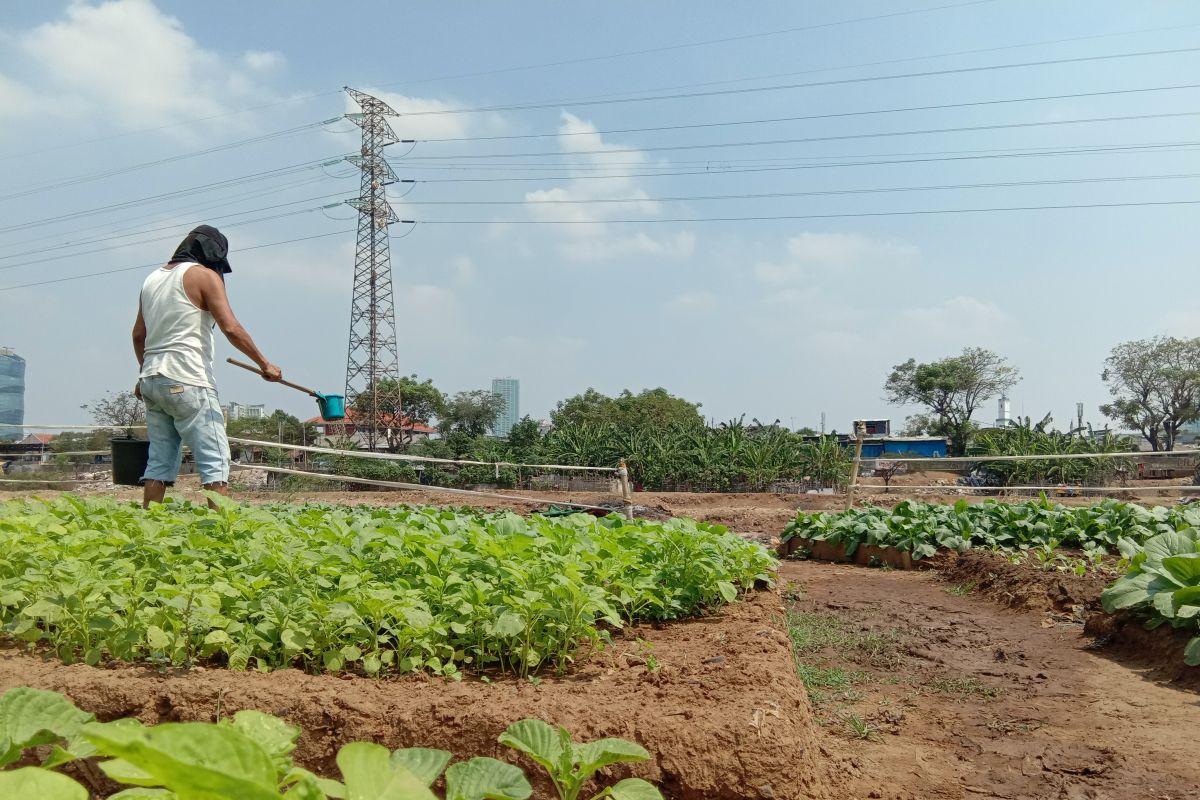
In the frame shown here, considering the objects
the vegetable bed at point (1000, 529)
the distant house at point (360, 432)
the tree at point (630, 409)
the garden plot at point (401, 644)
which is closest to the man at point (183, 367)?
the garden plot at point (401, 644)

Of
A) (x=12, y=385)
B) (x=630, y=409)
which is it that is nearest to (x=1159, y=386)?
(x=630, y=409)

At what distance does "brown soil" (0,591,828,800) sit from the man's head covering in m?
3.18

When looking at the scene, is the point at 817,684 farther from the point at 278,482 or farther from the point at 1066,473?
the point at 1066,473

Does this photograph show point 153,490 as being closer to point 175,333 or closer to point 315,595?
point 175,333

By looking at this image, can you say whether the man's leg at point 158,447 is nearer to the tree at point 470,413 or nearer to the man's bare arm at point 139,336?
the man's bare arm at point 139,336

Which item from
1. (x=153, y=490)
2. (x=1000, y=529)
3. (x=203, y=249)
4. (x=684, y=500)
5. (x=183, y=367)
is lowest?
(x=684, y=500)

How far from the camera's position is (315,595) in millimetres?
2502

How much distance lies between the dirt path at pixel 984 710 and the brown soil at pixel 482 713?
1.51ft

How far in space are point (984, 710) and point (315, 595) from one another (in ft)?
8.37

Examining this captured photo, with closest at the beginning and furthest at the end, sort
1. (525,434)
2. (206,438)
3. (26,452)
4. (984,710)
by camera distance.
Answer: (984,710)
(206,438)
(26,452)
(525,434)

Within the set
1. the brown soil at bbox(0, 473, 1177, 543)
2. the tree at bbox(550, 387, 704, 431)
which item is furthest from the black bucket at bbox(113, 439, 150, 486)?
the tree at bbox(550, 387, 704, 431)

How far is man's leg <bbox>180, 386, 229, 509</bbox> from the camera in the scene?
4781mm

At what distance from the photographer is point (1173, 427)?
42031 mm

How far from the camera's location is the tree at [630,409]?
47531 mm
